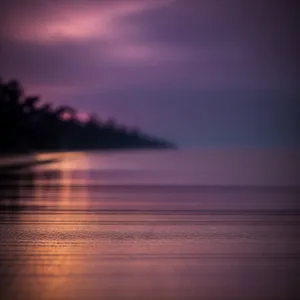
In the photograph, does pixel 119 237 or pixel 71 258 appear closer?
pixel 71 258

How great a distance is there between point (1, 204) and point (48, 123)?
3567 inches

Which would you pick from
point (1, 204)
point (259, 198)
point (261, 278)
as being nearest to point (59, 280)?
point (261, 278)

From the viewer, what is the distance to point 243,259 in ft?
31.0

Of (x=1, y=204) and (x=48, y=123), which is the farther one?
(x=48, y=123)

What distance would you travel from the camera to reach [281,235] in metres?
11.7

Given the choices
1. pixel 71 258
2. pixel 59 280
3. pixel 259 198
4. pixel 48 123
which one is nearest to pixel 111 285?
pixel 59 280

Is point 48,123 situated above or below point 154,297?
above

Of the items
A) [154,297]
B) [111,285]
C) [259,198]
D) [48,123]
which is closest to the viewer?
[154,297]

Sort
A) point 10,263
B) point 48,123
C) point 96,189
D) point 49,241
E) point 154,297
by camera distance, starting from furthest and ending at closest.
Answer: point 48,123 < point 96,189 < point 49,241 < point 10,263 < point 154,297

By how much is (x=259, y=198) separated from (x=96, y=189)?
6.40 meters

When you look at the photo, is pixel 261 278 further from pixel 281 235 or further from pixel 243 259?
pixel 281 235

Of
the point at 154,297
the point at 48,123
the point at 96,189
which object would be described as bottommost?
the point at 154,297

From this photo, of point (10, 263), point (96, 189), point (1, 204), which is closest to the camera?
point (10, 263)

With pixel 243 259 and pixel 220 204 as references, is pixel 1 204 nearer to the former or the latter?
pixel 220 204
